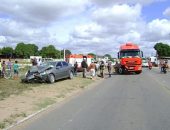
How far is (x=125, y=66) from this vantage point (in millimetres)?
45312

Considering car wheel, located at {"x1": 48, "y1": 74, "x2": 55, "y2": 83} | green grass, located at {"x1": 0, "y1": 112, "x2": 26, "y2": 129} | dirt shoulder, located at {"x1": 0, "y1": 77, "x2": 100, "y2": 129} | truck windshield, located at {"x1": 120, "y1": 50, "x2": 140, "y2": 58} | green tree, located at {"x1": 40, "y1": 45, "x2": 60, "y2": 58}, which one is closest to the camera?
green grass, located at {"x1": 0, "y1": 112, "x2": 26, "y2": 129}

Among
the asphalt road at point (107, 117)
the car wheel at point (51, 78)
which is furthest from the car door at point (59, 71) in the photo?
the asphalt road at point (107, 117)

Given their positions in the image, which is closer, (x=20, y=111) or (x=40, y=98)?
(x=20, y=111)

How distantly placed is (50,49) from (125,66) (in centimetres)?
11761

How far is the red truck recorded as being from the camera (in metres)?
44.9

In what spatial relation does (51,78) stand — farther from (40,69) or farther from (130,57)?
(130,57)

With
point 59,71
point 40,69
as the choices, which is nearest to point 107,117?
point 40,69

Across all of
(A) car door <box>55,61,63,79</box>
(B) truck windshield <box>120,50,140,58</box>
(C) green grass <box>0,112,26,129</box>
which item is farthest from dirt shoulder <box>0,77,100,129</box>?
(B) truck windshield <box>120,50,140,58</box>

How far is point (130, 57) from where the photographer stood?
4497cm

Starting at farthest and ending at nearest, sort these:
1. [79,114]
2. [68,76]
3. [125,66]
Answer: [125,66] → [68,76] → [79,114]

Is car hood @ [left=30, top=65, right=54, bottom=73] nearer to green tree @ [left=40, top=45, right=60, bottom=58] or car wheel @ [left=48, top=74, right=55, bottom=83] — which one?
car wheel @ [left=48, top=74, right=55, bottom=83]

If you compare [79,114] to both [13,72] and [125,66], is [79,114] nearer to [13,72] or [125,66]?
[13,72]

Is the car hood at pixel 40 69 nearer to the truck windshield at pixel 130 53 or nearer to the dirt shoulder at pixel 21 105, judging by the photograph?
the dirt shoulder at pixel 21 105

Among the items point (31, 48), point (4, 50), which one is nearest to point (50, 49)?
point (31, 48)
